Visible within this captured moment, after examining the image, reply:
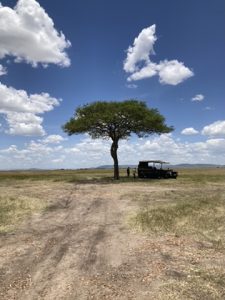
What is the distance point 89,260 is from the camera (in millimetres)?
11633

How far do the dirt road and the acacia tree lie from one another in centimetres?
3058

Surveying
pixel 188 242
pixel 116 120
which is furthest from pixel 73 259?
pixel 116 120

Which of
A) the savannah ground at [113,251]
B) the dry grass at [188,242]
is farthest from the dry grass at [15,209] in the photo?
the dry grass at [188,242]

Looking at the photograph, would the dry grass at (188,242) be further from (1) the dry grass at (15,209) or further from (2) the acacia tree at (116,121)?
(2) the acacia tree at (116,121)

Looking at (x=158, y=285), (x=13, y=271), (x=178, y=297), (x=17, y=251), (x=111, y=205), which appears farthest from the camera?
(x=111, y=205)

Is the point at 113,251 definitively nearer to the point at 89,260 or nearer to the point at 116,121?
the point at 89,260

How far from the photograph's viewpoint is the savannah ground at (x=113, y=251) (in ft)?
30.1

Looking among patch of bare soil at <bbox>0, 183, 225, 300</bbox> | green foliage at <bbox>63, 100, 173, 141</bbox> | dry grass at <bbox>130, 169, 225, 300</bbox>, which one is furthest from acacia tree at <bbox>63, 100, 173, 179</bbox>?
patch of bare soil at <bbox>0, 183, 225, 300</bbox>

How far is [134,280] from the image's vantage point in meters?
9.81

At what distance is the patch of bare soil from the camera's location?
9.11 metres

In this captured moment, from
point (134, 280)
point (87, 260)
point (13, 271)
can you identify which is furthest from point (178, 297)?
point (13, 271)

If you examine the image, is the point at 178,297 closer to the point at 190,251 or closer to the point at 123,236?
the point at 190,251

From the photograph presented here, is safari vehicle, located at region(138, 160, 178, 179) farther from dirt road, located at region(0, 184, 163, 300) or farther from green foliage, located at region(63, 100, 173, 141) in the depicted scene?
dirt road, located at region(0, 184, 163, 300)

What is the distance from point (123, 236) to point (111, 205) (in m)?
8.27
